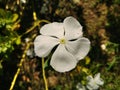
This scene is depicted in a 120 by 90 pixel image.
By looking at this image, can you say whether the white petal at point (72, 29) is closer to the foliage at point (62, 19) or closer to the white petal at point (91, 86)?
the white petal at point (91, 86)

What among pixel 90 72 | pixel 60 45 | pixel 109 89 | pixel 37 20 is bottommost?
pixel 109 89

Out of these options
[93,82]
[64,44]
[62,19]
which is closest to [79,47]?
[64,44]

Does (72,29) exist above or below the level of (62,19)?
above

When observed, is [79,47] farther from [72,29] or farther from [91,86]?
[91,86]

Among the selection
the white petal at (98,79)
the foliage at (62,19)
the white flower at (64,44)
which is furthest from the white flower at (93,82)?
the white flower at (64,44)

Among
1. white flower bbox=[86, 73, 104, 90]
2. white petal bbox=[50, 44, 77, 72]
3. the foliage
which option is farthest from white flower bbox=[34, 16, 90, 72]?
the foliage

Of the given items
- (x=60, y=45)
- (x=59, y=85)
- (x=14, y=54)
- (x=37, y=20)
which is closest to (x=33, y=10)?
(x=37, y=20)

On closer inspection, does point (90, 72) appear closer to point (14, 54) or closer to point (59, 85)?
point (59, 85)

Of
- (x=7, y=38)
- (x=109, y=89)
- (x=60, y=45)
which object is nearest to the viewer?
(x=60, y=45)
